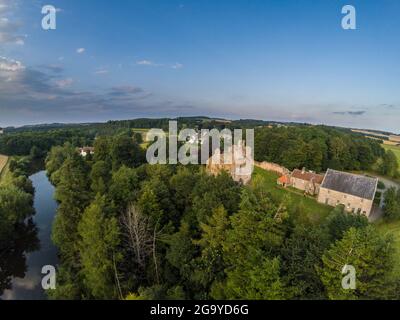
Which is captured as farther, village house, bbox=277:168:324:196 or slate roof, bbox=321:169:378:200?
village house, bbox=277:168:324:196

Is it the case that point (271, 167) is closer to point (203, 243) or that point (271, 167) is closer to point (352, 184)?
point (352, 184)

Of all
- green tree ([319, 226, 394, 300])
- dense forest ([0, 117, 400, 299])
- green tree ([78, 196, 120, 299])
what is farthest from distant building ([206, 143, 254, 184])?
green tree ([319, 226, 394, 300])

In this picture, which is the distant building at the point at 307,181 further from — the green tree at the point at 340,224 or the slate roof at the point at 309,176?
the green tree at the point at 340,224

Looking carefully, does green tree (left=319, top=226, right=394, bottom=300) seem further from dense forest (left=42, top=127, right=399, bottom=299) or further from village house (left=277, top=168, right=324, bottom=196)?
village house (left=277, top=168, right=324, bottom=196)

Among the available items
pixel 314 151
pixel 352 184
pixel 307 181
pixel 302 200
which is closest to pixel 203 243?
pixel 302 200
